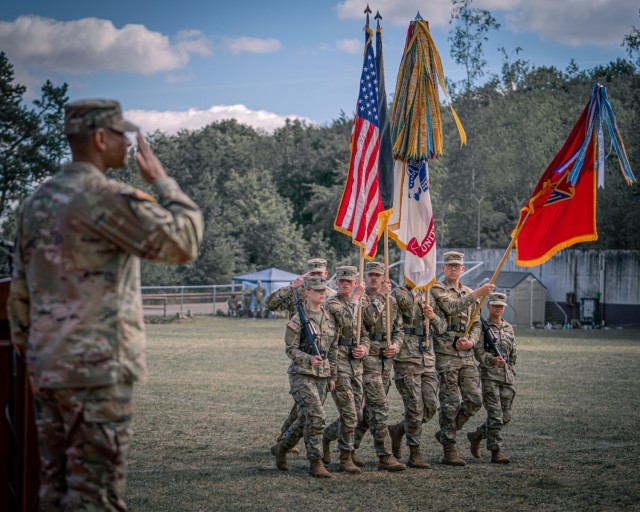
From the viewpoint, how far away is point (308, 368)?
971 centimetres

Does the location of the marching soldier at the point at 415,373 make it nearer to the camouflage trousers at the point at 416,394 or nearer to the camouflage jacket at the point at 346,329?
the camouflage trousers at the point at 416,394

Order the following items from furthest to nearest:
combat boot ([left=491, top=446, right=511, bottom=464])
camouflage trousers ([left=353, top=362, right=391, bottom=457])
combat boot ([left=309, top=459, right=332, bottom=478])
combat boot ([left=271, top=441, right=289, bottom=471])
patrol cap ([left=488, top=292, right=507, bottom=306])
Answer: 1. patrol cap ([left=488, top=292, right=507, bottom=306])
2. combat boot ([left=491, top=446, right=511, bottom=464])
3. camouflage trousers ([left=353, top=362, right=391, bottom=457])
4. combat boot ([left=271, top=441, right=289, bottom=471])
5. combat boot ([left=309, top=459, right=332, bottom=478])

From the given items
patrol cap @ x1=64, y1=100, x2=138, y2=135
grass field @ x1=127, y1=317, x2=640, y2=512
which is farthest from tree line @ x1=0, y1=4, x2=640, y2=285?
patrol cap @ x1=64, y1=100, x2=138, y2=135

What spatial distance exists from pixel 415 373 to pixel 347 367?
872mm

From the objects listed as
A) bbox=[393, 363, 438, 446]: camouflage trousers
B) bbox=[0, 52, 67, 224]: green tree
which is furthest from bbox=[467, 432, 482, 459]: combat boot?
bbox=[0, 52, 67, 224]: green tree

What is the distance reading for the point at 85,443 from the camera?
4289 mm

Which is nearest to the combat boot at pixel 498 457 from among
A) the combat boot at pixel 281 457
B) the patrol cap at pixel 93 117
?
the combat boot at pixel 281 457

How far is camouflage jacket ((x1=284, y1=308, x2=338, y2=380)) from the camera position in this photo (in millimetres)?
9734

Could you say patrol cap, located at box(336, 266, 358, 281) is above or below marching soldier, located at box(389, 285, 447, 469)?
above

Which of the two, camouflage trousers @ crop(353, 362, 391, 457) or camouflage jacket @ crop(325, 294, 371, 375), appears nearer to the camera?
camouflage trousers @ crop(353, 362, 391, 457)

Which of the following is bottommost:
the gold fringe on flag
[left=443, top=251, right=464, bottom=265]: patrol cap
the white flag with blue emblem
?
[left=443, top=251, right=464, bottom=265]: patrol cap

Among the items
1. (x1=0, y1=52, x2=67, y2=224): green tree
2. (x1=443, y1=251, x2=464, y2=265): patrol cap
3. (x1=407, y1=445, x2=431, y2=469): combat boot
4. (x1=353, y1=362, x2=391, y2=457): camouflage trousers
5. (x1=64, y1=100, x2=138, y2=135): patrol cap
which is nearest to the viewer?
Answer: (x1=64, y1=100, x2=138, y2=135): patrol cap

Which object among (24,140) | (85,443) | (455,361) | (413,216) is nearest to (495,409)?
(455,361)

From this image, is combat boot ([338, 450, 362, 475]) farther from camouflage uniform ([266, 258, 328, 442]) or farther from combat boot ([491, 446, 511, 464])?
combat boot ([491, 446, 511, 464])
